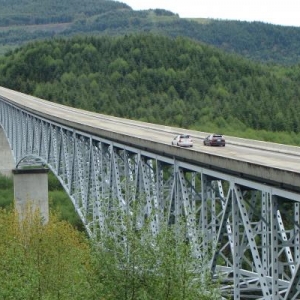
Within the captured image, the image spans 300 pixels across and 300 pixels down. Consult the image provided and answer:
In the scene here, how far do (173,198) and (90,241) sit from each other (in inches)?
302

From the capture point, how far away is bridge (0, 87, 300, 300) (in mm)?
22641

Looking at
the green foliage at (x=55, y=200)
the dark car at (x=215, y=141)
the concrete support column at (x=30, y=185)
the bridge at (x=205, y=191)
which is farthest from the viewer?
the green foliage at (x=55, y=200)

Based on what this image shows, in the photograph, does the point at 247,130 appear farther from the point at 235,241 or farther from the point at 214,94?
the point at 235,241

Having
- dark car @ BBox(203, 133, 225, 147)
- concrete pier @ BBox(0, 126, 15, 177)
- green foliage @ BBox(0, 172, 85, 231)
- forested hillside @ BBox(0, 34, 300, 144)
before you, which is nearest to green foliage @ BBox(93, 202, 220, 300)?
dark car @ BBox(203, 133, 225, 147)

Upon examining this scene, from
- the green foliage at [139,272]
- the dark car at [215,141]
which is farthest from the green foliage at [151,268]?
the dark car at [215,141]

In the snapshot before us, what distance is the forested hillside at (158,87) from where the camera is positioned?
518 ft

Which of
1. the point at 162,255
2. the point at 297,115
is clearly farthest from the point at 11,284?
the point at 297,115

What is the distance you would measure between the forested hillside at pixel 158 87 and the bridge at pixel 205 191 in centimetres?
9254

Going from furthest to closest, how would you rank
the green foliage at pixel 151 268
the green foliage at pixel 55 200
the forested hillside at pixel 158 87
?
the forested hillside at pixel 158 87 < the green foliage at pixel 55 200 < the green foliage at pixel 151 268

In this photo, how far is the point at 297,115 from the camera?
15988cm

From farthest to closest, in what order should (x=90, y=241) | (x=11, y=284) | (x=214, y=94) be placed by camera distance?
(x=214, y=94) < (x=11, y=284) < (x=90, y=241)

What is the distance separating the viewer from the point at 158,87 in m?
182

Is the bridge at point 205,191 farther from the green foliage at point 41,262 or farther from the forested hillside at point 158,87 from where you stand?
the forested hillside at point 158,87

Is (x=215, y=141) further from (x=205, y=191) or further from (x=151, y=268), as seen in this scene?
(x=151, y=268)
